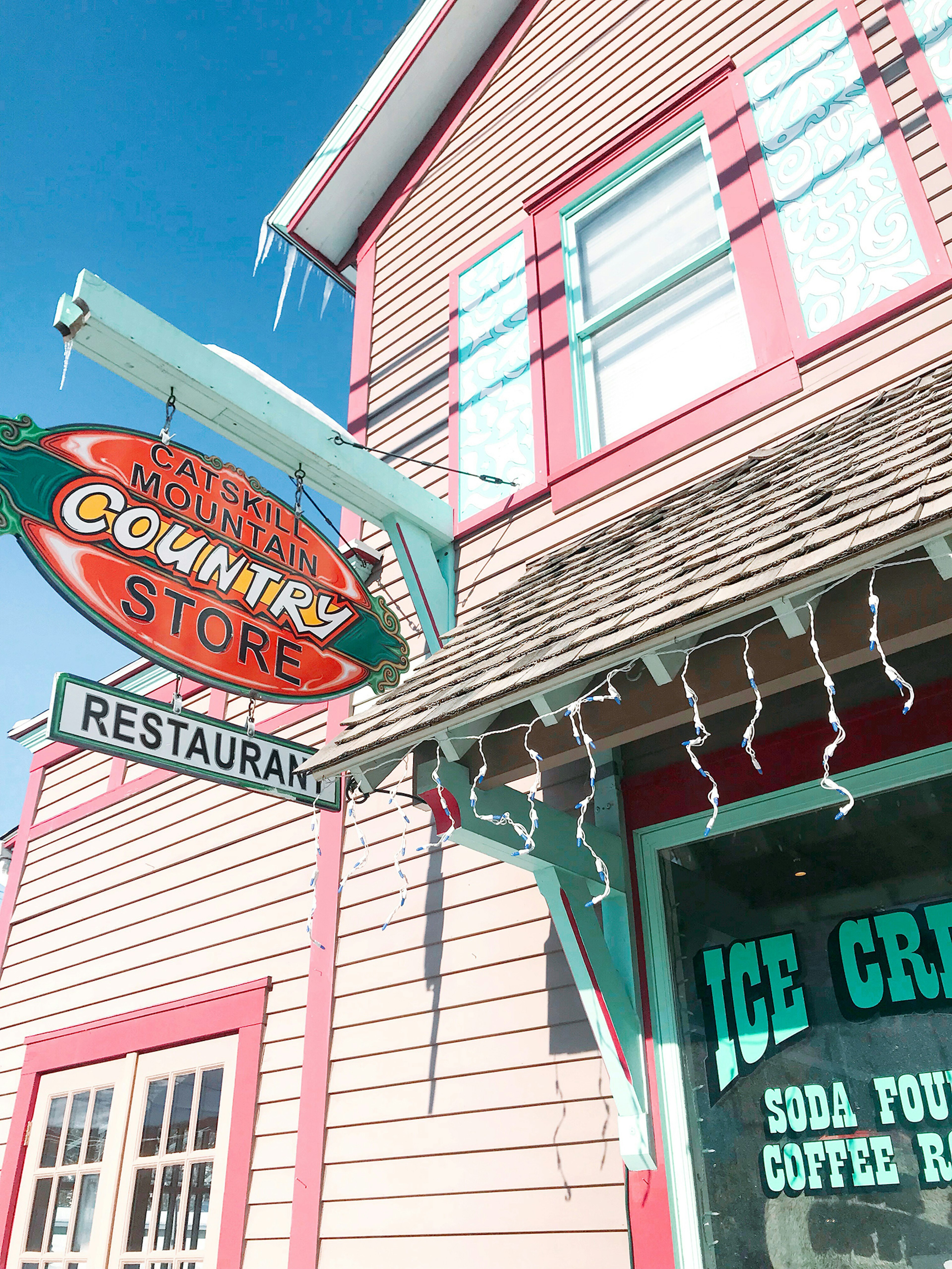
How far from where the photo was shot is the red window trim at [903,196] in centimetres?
430

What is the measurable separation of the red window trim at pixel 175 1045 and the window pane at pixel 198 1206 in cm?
20

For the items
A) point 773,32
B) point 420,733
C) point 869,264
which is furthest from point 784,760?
point 773,32

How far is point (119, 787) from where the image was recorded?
776cm

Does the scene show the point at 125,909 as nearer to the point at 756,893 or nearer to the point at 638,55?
the point at 756,893

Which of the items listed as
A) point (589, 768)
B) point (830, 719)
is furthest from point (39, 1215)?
point (830, 719)

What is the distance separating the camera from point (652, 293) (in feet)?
18.0

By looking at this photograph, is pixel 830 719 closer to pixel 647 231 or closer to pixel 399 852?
pixel 399 852

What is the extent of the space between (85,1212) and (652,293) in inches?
246

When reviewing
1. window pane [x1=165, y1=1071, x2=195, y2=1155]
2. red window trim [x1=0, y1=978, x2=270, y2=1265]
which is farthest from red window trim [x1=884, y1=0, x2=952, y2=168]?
window pane [x1=165, y1=1071, x2=195, y2=1155]

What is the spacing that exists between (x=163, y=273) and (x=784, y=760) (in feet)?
23.3

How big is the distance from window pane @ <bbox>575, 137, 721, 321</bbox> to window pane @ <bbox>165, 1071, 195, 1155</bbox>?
4.99 m

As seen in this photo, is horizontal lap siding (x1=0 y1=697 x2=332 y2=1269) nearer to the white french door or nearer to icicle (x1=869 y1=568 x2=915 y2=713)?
the white french door

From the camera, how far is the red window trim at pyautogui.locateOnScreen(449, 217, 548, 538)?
545 cm

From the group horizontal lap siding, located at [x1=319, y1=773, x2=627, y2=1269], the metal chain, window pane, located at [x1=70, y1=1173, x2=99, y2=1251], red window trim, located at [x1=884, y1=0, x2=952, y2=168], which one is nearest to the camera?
horizontal lap siding, located at [x1=319, y1=773, x2=627, y2=1269]
